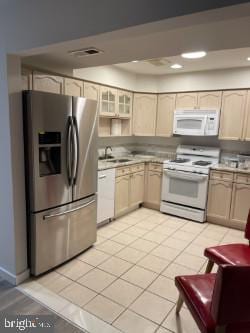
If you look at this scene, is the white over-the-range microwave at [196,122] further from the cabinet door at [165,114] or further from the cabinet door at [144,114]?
the cabinet door at [144,114]

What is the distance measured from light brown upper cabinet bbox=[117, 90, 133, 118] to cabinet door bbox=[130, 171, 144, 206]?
1.08m

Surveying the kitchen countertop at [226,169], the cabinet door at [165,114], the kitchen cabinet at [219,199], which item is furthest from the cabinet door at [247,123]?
the cabinet door at [165,114]

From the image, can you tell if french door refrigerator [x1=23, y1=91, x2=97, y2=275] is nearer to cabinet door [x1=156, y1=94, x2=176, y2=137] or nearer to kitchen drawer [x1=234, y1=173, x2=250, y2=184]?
cabinet door [x1=156, y1=94, x2=176, y2=137]

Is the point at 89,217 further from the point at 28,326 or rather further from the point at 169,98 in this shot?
the point at 169,98

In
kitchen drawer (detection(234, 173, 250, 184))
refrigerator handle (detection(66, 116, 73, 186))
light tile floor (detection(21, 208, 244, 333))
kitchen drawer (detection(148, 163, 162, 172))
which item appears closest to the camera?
light tile floor (detection(21, 208, 244, 333))

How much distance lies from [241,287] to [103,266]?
1.77 m

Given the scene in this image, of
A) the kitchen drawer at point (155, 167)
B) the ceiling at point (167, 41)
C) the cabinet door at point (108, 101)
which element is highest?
the ceiling at point (167, 41)

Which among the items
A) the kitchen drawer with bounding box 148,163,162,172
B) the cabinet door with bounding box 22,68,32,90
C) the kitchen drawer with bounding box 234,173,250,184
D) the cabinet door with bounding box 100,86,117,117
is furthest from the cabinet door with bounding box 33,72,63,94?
the kitchen drawer with bounding box 234,173,250,184

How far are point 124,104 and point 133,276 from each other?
9.56 ft

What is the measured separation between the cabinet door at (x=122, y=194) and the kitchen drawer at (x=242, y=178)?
166cm

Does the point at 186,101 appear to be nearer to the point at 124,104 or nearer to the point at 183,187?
the point at 124,104

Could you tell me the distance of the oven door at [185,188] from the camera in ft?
13.1

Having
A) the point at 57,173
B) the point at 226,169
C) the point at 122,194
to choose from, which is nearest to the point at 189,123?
the point at 226,169

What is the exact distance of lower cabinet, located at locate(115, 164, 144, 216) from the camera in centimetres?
395
